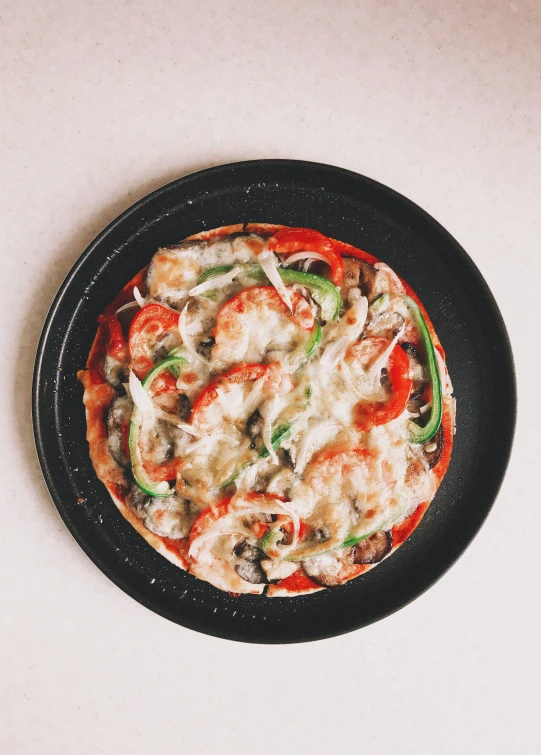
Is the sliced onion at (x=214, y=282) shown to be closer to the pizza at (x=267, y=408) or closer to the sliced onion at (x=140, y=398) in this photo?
the pizza at (x=267, y=408)

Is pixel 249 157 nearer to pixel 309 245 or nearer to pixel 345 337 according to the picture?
pixel 309 245

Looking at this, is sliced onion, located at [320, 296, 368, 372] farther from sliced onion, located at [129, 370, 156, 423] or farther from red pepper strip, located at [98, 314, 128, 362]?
red pepper strip, located at [98, 314, 128, 362]

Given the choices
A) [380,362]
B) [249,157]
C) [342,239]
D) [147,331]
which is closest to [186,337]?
[147,331]

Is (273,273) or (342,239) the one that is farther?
(342,239)

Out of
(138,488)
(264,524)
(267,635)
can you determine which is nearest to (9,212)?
(138,488)

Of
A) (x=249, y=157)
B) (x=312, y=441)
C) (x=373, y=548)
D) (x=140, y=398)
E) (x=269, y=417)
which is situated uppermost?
(x=249, y=157)

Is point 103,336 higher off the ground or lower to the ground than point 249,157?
lower
